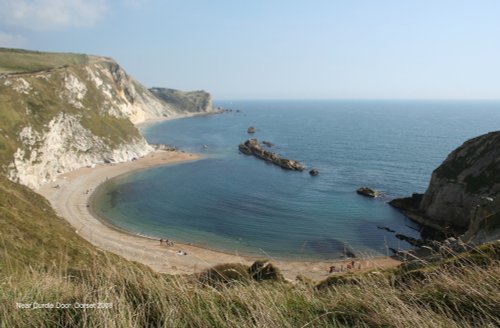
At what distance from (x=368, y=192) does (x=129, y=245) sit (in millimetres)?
43628

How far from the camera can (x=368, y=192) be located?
223ft

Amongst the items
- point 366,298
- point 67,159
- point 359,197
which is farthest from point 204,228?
point 366,298

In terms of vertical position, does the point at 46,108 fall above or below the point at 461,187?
above

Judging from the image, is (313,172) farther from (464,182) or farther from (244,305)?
(244,305)

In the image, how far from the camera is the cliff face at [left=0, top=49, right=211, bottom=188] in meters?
66.8

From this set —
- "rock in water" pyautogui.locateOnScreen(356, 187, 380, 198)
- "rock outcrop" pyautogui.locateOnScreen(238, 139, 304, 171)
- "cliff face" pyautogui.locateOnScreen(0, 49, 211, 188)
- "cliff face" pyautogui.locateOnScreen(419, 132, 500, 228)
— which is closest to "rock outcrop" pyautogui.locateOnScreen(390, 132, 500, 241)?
"cliff face" pyautogui.locateOnScreen(419, 132, 500, 228)

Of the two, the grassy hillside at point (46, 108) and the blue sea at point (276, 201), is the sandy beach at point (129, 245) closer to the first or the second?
the blue sea at point (276, 201)

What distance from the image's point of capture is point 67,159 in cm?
7812

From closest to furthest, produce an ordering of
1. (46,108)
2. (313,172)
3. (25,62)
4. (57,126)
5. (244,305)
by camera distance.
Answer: (244,305), (57,126), (46,108), (313,172), (25,62)

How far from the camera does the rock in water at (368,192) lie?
221 ft

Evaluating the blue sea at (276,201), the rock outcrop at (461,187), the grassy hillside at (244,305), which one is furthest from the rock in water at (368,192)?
the grassy hillside at (244,305)

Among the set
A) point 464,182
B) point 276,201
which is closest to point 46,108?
point 276,201

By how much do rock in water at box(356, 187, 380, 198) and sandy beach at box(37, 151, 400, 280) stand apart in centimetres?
2564

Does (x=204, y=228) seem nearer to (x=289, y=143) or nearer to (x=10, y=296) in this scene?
(x=10, y=296)
